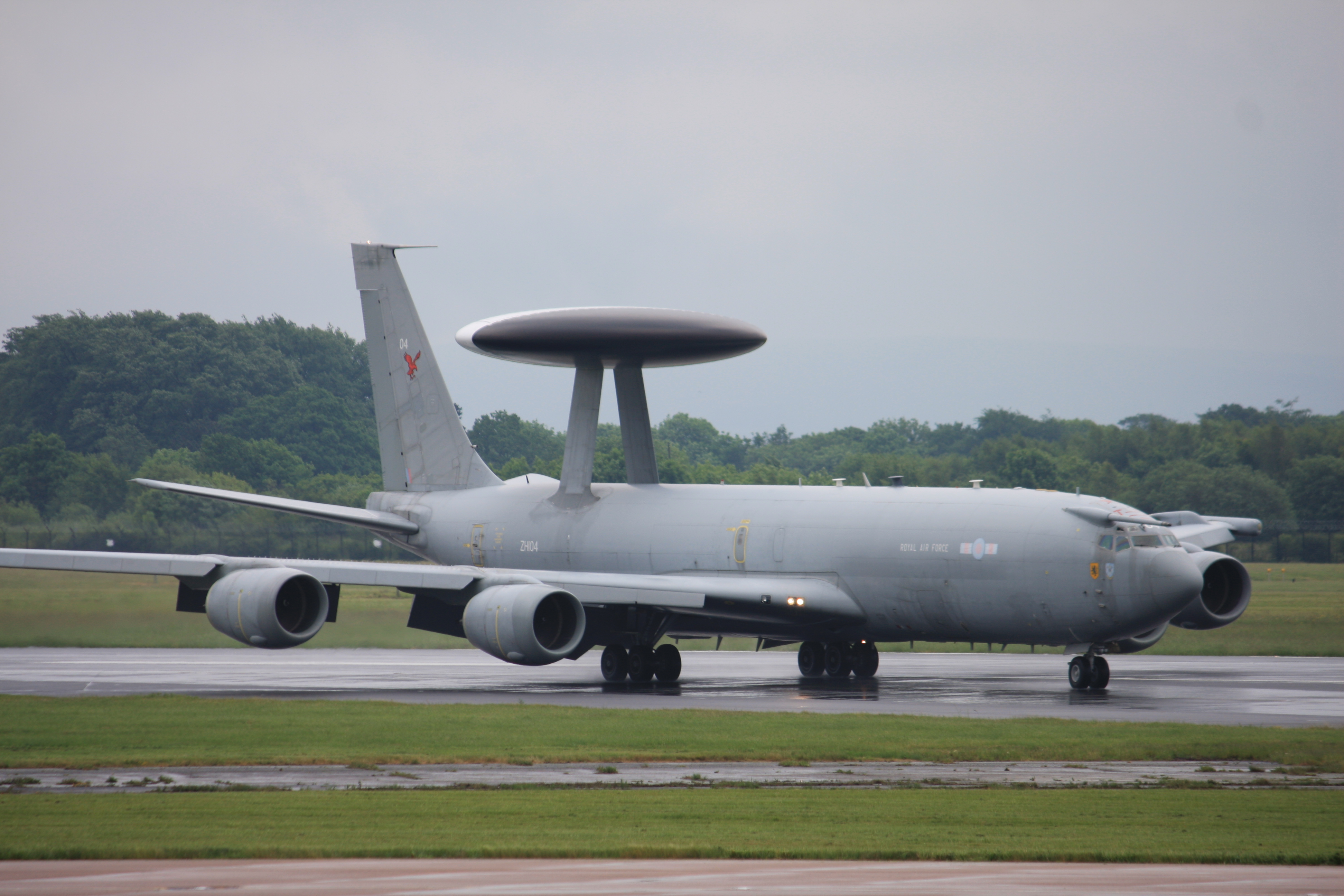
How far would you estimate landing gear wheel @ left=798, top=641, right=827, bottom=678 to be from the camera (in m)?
33.0

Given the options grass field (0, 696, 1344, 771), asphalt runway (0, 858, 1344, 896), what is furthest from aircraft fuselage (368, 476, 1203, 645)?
asphalt runway (0, 858, 1344, 896)

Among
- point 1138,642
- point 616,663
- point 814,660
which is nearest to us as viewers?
point 1138,642

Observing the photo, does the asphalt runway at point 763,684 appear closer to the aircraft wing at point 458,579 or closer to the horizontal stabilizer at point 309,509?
the aircraft wing at point 458,579

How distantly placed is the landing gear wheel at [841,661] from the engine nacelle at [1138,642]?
17.7 ft

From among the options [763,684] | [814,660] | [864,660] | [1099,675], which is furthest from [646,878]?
[814,660]

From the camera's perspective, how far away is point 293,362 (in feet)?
417

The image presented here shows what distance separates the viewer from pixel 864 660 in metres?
32.8

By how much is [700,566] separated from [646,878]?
23.2 m

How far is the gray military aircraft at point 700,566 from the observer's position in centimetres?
2841

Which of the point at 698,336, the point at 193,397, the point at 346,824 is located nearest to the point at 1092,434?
the point at 698,336

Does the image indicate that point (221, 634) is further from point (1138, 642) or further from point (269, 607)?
point (1138, 642)

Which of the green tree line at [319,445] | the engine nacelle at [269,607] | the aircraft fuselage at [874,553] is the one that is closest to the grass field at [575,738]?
the engine nacelle at [269,607]

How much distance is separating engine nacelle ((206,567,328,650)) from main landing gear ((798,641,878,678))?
9930 millimetres

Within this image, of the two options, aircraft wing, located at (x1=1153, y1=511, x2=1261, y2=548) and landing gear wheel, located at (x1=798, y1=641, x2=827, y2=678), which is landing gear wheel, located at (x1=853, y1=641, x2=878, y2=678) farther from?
aircraft wing, located at (x1=1153, y1=511, x2=1261, y2=548)
